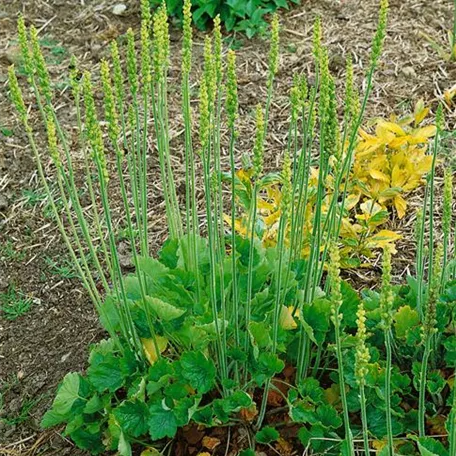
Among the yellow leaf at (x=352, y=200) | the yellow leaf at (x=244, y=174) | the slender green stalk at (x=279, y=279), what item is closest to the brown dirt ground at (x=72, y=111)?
the yellow leaf at (x=352, y=200)

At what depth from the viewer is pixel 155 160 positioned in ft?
12.6

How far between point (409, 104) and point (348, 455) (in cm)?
243

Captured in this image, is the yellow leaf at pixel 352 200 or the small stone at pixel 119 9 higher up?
the small stone at pixel 119 9

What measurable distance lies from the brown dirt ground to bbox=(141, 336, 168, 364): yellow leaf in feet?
1.53

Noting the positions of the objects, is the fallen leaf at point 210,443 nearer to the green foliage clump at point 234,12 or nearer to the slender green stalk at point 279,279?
the slender green stalk at point 279,279

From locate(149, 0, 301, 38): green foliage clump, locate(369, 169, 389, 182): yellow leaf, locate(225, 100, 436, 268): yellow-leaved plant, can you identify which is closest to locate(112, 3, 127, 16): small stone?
locate(149, 0, 301, 38): green foliage clump

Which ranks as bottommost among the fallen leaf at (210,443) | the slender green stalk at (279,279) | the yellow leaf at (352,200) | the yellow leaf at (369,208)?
the fallen leaf at (210,443)

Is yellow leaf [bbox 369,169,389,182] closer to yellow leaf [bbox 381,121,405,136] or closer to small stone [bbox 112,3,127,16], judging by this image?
yellow leaf [bbox 381,121,405,136]

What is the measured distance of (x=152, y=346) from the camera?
94.2 inches

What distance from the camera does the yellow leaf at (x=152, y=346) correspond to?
2357mm

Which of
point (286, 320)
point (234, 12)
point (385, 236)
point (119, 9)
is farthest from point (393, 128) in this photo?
point (119, 9)

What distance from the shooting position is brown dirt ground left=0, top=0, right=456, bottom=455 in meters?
2.87

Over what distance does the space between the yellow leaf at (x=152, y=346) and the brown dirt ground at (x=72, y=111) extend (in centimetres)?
46

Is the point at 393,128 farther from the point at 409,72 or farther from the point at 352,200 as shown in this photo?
the point at 409,72
